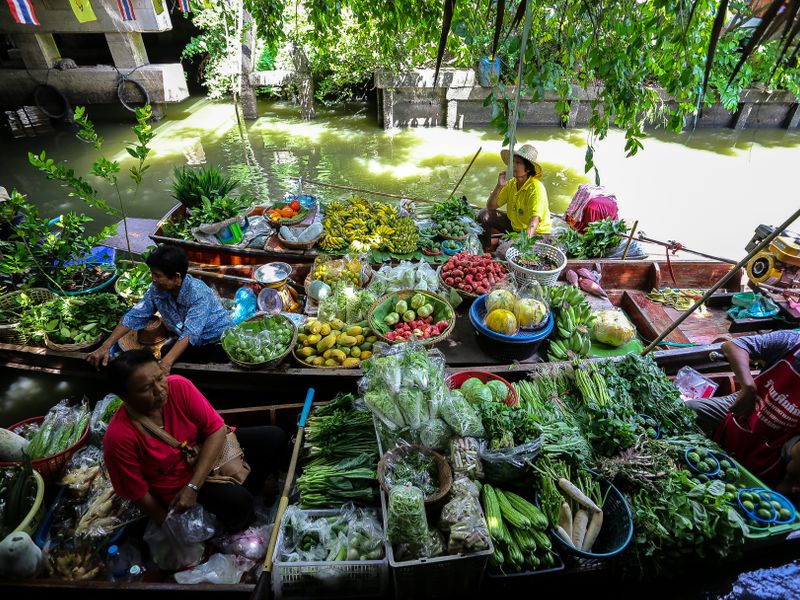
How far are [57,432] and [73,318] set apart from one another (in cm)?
140

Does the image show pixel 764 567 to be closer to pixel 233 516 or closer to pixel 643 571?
pixel 643 571

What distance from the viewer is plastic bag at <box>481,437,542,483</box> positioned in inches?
92.0

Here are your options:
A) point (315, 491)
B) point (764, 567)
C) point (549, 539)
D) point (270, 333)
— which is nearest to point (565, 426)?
point (549, 539)

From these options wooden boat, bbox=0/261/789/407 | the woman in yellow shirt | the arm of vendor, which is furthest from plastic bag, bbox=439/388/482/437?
the woman in yellow shirt

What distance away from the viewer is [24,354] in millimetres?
3916

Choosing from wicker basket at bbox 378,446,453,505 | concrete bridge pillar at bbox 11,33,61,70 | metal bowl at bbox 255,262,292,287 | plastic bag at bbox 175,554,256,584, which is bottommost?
A: plastic bag at bbox 175,554,256,584

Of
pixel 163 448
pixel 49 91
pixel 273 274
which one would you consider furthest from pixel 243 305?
pixel 49 91

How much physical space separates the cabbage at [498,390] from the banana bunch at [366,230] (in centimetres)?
256

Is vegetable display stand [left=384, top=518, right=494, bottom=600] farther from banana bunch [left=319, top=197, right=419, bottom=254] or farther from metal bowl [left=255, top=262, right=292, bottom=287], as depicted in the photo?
banana bunch [left=319, top=197, right=419, bottom=254]

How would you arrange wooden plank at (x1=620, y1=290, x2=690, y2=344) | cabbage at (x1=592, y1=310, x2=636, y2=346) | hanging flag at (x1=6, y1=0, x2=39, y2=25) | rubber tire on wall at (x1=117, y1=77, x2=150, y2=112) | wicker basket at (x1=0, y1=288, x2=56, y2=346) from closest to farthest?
cabbage at (x1=592, y1=310, x2=636, y2=346)
wicker basket at (x1=0, y1=288, x2=56, y2=346)
wooden plank at (x1=620, y1=290, x2=690, y2=344)
hanging flag at (x1=6, y1=0, x2=39, y2=25)
rubber tire on wall at (x1=117, y1=77, x2=150, y2=112)

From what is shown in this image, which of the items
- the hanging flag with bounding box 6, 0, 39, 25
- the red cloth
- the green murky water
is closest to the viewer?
the red cloth

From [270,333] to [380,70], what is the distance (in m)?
10.0

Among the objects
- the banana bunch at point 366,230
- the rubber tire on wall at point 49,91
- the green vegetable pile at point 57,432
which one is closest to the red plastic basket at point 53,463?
the green vegetable pile at point 57,432

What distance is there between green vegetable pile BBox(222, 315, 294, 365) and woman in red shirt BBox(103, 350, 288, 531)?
89 centimetres
